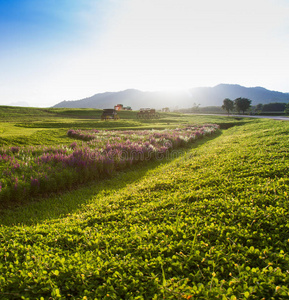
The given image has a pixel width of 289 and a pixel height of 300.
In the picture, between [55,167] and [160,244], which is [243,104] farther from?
[160,244]

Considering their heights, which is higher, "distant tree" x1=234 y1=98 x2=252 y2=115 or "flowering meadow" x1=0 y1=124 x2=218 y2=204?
"distant tree" x1=234 y1=98 x2=252 y2=115

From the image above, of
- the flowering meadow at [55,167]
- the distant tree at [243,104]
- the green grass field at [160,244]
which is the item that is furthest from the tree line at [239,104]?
the green grass field at [160,244]

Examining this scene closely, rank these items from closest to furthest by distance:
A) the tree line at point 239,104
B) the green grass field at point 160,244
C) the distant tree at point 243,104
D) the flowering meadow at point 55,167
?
1. the green grass field at point 160,244
2. the flowering meadow at point 55,167
3. the distant tree at point 243,104
4. the tree line at point 239,104

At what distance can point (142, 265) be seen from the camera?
8.00 feet

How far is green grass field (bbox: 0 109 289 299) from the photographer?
2094 millimetres

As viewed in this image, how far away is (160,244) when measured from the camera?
2.79 m

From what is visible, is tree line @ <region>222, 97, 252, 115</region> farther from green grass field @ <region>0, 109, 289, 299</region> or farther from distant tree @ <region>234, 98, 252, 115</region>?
green grass field @ <region>0, 109, 289, 299</region>

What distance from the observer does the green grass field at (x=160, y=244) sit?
2.09 m

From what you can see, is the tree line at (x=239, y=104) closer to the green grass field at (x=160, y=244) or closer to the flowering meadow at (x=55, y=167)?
the flowering meadow at (x=55, y=167)

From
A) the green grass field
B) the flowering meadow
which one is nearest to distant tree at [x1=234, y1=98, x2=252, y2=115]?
the flowering meadow

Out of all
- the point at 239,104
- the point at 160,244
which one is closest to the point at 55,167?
the point at 160,244

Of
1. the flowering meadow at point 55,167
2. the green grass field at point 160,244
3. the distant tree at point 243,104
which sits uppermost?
the distant tree at point 243,104

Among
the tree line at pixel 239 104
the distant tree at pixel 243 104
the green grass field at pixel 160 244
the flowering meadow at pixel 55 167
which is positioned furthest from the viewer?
the tree line at pixel 239 104

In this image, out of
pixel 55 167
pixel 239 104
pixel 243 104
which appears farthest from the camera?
pixel 239 104
